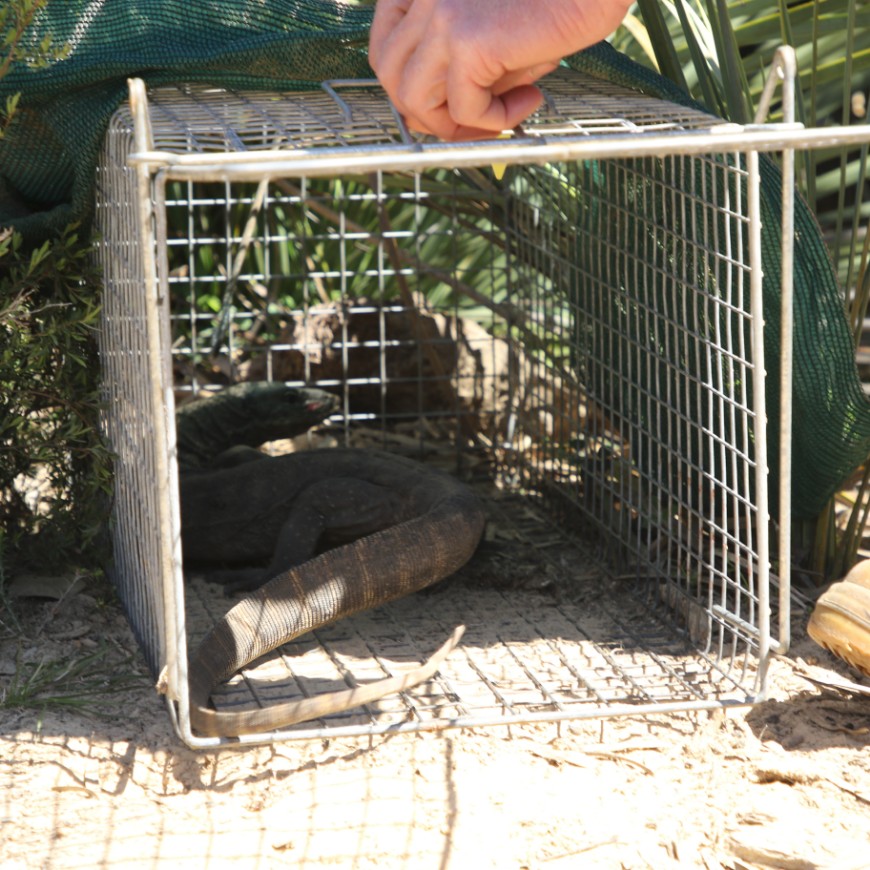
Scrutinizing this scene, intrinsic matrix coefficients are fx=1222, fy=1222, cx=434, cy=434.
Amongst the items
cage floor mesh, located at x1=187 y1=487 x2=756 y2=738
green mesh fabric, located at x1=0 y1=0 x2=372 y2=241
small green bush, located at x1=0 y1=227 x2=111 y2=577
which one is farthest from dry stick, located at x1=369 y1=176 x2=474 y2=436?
small green bush, located at x1=0 y1=227 x2=111 y2=577

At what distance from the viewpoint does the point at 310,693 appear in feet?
10.4

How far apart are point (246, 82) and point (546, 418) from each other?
212cm

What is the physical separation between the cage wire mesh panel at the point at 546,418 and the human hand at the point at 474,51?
0.44ft

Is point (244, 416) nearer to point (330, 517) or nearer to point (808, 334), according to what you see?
point (330, 517)

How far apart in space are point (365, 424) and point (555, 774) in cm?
294

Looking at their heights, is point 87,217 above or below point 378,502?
above

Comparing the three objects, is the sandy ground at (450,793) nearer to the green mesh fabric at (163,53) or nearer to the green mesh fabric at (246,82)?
the green mesh fabric at (246,82)

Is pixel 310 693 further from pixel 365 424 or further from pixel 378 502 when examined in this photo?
pixel 365 424

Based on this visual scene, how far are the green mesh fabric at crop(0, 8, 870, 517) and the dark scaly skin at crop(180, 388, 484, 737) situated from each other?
114 centimetres

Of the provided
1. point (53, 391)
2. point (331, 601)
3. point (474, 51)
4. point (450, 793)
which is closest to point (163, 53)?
point (53, 391)

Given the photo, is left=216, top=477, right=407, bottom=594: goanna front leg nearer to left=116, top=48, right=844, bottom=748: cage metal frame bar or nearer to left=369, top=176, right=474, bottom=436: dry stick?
left=369, top=176, right=474, bottom=436: dry stick

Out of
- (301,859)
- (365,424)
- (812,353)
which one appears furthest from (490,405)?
(301,859)

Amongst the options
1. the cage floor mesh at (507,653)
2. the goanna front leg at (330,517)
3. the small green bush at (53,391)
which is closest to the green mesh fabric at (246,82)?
the small green bush at (53,391)

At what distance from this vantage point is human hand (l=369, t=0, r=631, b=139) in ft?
7.10
